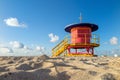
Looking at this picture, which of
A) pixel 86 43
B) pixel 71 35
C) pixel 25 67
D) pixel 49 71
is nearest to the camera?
pixel 49 71

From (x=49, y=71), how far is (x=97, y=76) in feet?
3.89

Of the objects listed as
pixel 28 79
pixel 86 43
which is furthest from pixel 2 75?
pixel 86 43

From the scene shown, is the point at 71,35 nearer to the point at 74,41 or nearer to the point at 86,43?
the point at 74,41

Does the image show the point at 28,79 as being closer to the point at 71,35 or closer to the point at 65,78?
the point at 65,78

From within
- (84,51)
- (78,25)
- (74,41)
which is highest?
(78,25)

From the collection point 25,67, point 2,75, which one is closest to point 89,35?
point 25,67

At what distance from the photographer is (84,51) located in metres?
17.4

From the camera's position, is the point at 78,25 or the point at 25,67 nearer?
the point at 25,67

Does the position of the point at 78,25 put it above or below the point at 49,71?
above

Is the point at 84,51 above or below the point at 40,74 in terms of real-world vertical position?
above

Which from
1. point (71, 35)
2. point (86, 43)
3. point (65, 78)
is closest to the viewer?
point (65, 78)

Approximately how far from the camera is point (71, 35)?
18203 millimetres

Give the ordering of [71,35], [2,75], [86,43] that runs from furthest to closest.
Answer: [71,35] → [86,43] → [2,75]

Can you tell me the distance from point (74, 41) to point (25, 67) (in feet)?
42.8
